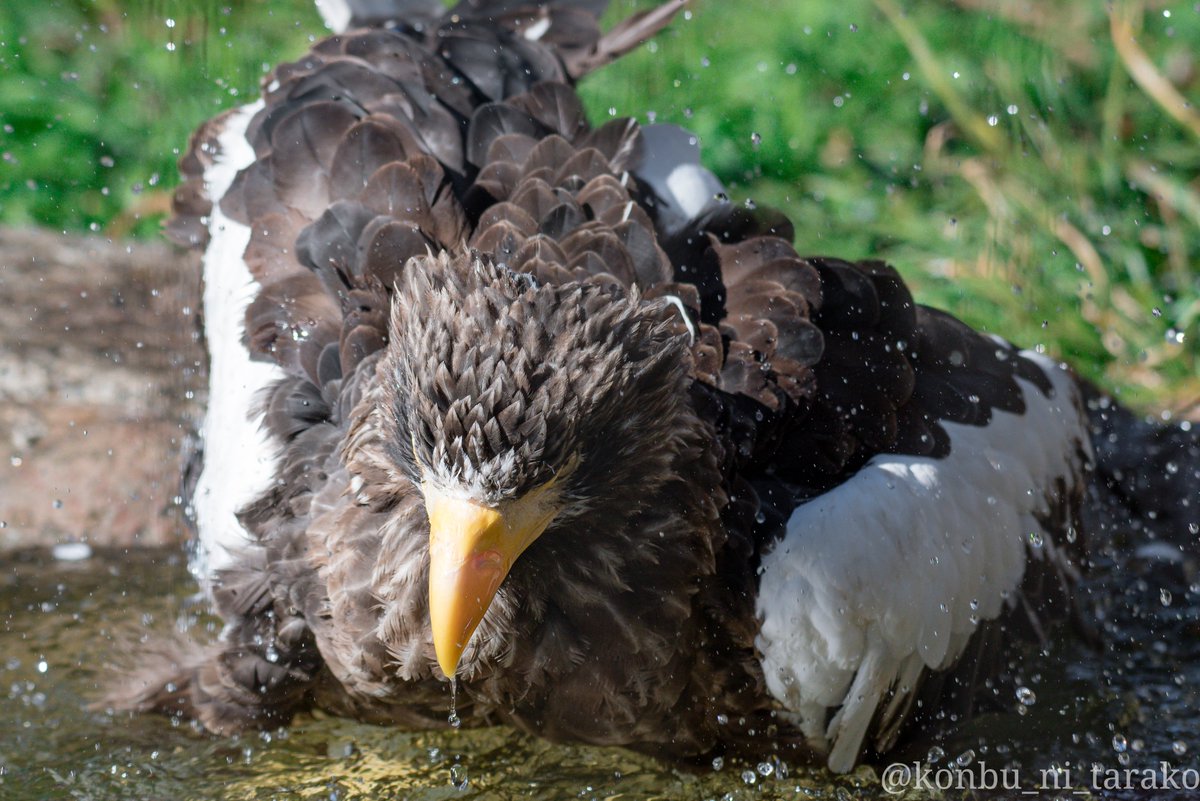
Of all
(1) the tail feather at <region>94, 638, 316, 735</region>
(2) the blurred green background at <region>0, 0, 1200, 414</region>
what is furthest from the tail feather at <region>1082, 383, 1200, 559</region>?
(1) the tail feather at <region>94, 638, 316, 735</region>

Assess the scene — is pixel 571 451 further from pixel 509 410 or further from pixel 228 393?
pixel 228 393

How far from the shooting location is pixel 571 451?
2357 millimetres

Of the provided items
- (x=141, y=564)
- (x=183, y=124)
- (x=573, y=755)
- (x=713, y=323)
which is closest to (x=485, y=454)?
(x=713, y=323)

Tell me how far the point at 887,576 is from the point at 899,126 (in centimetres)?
351

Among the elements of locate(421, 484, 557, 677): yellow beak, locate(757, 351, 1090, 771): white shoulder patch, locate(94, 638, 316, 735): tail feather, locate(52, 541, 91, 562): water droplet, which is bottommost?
locate(757, 351, 1090, 771): white shoulder patch

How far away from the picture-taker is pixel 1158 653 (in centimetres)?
386

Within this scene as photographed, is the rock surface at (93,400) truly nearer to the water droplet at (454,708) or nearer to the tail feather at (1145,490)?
the water droplet at (454,708)

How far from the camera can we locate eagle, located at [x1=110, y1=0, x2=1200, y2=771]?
2408 mm

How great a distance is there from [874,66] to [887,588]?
12.3 ft

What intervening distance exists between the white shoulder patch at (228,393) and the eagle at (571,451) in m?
0.01

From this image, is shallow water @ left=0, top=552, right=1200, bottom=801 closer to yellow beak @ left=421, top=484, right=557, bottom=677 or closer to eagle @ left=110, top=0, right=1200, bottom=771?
eagle @ left=110, top=0, right=1200, bottom=771

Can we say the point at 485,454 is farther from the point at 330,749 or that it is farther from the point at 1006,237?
the point at 1006,237

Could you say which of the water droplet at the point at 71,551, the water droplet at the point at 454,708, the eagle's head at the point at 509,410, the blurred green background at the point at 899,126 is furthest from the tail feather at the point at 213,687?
the blurred green background at the point at 899,126

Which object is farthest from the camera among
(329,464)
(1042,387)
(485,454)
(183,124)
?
(183,124)
